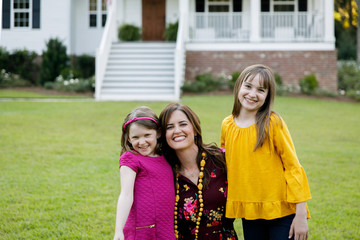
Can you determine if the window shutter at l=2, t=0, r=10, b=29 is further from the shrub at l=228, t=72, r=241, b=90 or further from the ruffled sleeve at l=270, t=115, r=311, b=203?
the ruffled sleeve at l=270, t=115, r=311, b=203

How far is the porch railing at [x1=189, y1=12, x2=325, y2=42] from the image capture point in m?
16.5

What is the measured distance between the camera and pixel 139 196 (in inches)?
92.5

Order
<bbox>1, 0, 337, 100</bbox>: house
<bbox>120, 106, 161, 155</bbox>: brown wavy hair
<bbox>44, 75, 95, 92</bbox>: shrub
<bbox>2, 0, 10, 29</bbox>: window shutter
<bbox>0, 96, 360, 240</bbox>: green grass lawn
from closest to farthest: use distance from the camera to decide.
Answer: <bbox>120, 106, 161, 155</bbox>: brown wavy hair → <bbox>0, 96, 360, 240</bbox>: green grass lawn → <bbox>1, 0, 337, 100</bbox>: house → <bbox>44, 75, 95, 92</bbox>: shrub → <bbox>2, 0, 10, 29</bbox>: window shutter

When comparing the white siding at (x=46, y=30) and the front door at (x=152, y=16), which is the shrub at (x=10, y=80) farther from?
the front door at (x=152, y=16)

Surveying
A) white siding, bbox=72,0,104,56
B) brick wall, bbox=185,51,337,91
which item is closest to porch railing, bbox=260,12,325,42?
brick wall, bbox=185,51,337,91

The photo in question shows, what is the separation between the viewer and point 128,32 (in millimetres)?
17531

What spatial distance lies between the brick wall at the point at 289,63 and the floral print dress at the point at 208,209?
45.7 ft

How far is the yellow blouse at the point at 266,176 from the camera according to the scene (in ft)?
7.69

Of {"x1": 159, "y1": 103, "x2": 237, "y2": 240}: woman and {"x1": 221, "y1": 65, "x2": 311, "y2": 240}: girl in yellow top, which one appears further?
{"x1": 159, "y1": 103, "x2": 237, "y2": 240}: woman

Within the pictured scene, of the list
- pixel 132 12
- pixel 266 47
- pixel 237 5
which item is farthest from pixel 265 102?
pixel 132 12

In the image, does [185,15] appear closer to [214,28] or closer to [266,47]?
[214,28]

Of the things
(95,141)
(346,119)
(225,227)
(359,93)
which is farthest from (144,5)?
(225,227)

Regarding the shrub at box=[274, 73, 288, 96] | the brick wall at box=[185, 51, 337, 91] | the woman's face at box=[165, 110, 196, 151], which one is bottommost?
the woman's face at box=[165, 110, 196, 151]

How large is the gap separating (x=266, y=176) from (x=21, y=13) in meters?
19.0
